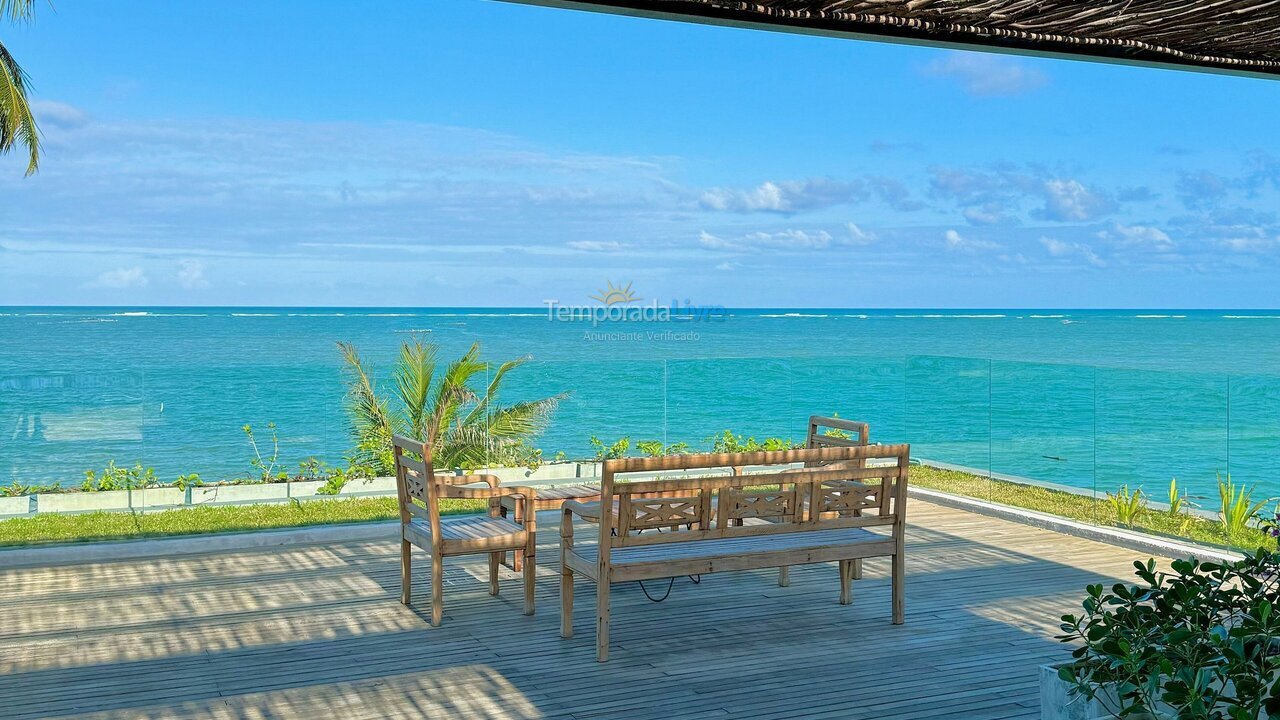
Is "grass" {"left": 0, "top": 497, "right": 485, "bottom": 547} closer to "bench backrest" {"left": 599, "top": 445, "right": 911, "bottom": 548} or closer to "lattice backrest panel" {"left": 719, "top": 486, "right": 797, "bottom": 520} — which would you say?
"bench backrest" {"left": 599, "top": 445, "right": 911, "bottom": 548}

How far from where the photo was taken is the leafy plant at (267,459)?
8367 mm

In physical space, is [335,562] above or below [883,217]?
below

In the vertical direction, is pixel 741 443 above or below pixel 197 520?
above

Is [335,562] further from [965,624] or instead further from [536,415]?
[965,624]

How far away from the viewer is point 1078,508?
25.5 ft

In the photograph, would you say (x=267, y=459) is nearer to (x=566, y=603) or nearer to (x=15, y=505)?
(x=15, y=505)

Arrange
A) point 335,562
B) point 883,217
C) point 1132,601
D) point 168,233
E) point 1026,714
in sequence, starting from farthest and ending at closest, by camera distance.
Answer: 1. point 883,217
2. point 168,233
3. point 335,562
4. point 1026,714
5. point 1132,601

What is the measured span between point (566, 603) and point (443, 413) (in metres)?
4.01

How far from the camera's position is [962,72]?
50.9 m

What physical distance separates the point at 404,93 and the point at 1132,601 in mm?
A: 47447

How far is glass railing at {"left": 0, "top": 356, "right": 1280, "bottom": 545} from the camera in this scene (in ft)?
23.3

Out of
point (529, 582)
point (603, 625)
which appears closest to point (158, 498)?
point (529, 582)

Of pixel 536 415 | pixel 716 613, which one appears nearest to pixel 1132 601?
pixel 716 613

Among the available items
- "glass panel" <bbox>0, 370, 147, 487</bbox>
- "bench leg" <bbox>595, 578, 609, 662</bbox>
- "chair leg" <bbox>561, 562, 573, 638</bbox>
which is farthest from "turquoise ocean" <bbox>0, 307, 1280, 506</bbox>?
"bench leg" <bbox>595, 578, 609, 662</bbox>
